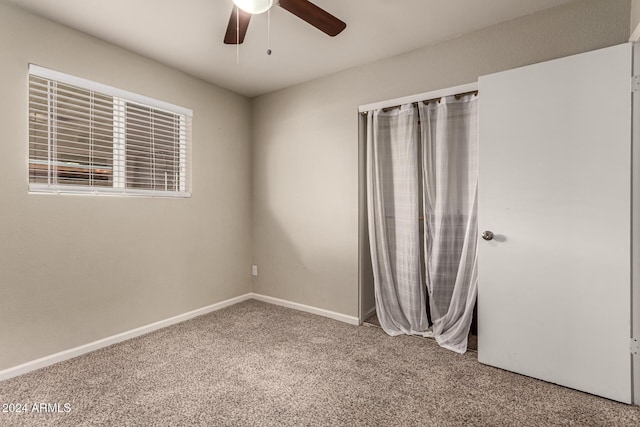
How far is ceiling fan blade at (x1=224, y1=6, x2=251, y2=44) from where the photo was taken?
1613mm

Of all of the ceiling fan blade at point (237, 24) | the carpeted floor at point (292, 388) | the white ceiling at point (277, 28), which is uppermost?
the white ceiling at point (277, 28)

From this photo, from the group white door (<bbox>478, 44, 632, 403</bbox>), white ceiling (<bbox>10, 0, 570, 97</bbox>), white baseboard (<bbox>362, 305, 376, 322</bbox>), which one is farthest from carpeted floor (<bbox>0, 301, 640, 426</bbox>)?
white ceiling (<bbox>10, 0, 570, 97</bbox>)

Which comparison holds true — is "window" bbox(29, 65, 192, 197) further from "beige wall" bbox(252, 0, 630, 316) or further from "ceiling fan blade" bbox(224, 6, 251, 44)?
"ceiling fan blade" bbox(224, 6, 251, 44)

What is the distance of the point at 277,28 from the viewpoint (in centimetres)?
228

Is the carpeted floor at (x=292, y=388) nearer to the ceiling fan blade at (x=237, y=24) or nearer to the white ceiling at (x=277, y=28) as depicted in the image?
the ceiling fan blade at (x=237, y=24)

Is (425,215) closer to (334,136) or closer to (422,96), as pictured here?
(422,96)

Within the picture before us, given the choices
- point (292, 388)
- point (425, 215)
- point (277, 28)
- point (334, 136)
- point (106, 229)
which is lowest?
point (292, 388)

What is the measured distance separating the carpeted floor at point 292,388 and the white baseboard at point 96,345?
2.2 inches

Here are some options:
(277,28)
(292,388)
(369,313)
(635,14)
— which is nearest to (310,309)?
(369,313)

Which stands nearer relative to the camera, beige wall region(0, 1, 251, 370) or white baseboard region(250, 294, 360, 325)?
beige wall region(0, 1, 251, 370)

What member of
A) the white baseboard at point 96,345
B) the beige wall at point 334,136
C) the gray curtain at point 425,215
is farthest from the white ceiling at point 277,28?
the white baseboard at point 96,345

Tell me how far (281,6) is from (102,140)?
1.84 meters

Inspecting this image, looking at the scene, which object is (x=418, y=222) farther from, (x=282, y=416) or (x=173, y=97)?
(x=173, y=97)

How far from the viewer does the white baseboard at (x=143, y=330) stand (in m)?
2.08
